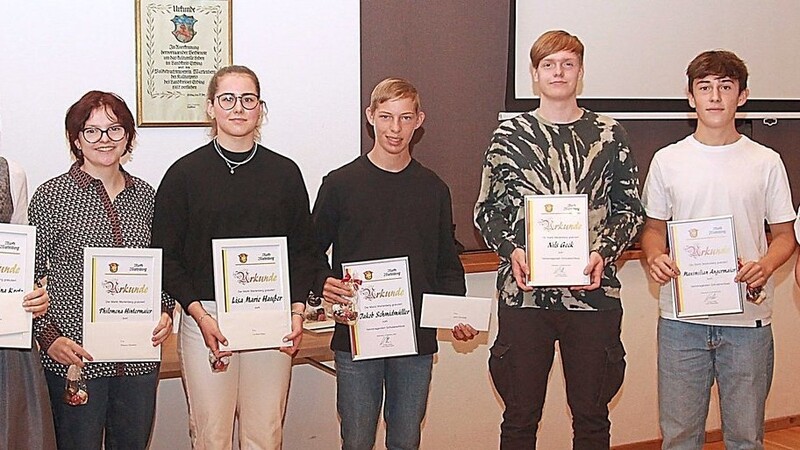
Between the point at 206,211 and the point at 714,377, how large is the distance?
5.76 feet

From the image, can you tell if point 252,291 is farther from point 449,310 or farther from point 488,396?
point 488,396

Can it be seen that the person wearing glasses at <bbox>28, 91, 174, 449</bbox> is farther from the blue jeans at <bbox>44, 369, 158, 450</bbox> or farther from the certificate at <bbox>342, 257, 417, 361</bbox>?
the certificate at <bbox>342, 257, 417, 361</bbox>

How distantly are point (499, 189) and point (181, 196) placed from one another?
996 millimetres

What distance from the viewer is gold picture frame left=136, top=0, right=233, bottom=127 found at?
345 cm

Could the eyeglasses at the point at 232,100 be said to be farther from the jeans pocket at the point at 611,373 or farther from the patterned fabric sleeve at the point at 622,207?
the jeans pocket at the point at 611,373

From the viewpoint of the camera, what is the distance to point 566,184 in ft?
9.69

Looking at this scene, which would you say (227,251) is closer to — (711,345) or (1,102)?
(1,102)

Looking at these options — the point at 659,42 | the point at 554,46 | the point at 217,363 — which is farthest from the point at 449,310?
the point at 659,42

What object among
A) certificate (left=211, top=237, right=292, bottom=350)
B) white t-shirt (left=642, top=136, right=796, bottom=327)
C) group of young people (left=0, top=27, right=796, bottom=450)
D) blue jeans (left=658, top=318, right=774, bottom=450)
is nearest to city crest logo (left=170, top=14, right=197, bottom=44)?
group of young people (left=0, top=27, right=796, bottom=450)

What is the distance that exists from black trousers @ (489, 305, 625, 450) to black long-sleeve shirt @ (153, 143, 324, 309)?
0.81 m

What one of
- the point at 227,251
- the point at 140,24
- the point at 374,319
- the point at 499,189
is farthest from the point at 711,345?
the point at 140,24

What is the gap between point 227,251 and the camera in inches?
110

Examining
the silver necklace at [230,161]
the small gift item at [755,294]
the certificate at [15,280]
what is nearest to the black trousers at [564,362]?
the small gift item at [755,294]

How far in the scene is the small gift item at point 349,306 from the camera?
118 inches
